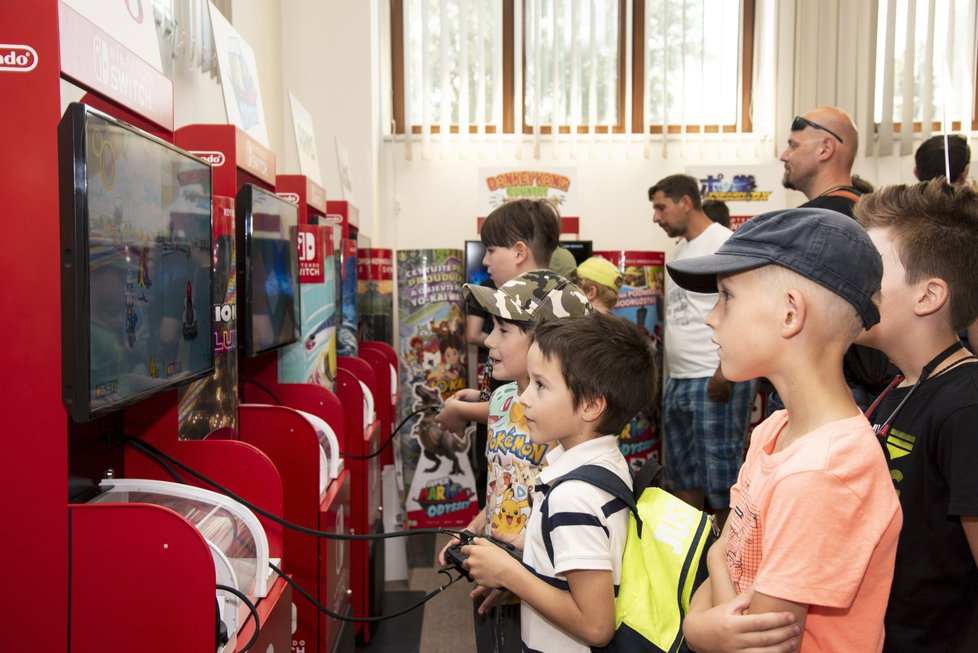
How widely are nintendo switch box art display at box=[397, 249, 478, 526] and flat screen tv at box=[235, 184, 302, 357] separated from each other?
1914 mm

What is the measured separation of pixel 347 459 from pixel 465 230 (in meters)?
3.68

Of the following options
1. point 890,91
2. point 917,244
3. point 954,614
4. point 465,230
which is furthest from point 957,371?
point 890,91

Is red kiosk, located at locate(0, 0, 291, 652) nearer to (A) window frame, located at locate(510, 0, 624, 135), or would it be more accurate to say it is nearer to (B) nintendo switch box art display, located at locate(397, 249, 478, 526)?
(B) nintendo switch box art display, located at locate(397, 249, 478, 526)

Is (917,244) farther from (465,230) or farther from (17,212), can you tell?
(465,230)

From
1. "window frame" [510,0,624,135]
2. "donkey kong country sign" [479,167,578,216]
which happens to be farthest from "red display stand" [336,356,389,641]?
"window frame" [510,0,624,135]

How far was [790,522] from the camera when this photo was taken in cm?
93

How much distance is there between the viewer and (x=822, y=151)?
110 inches

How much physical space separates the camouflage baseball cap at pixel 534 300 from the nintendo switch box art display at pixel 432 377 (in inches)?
93.9

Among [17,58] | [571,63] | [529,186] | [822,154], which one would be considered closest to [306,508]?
[17,58]

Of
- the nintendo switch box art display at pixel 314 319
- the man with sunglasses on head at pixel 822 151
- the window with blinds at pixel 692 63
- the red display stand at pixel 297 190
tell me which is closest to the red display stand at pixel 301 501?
the nintendo switch box art display at pixel 314 319

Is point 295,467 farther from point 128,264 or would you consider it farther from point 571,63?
point 571,63

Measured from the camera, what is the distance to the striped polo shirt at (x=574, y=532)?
1.22m

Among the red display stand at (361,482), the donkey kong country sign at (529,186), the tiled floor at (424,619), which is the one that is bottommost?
the tiled floor at (424,619)

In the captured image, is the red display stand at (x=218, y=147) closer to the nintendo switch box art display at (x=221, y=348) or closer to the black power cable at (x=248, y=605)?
the nintendo switch box art display at (x=221, y=348)
